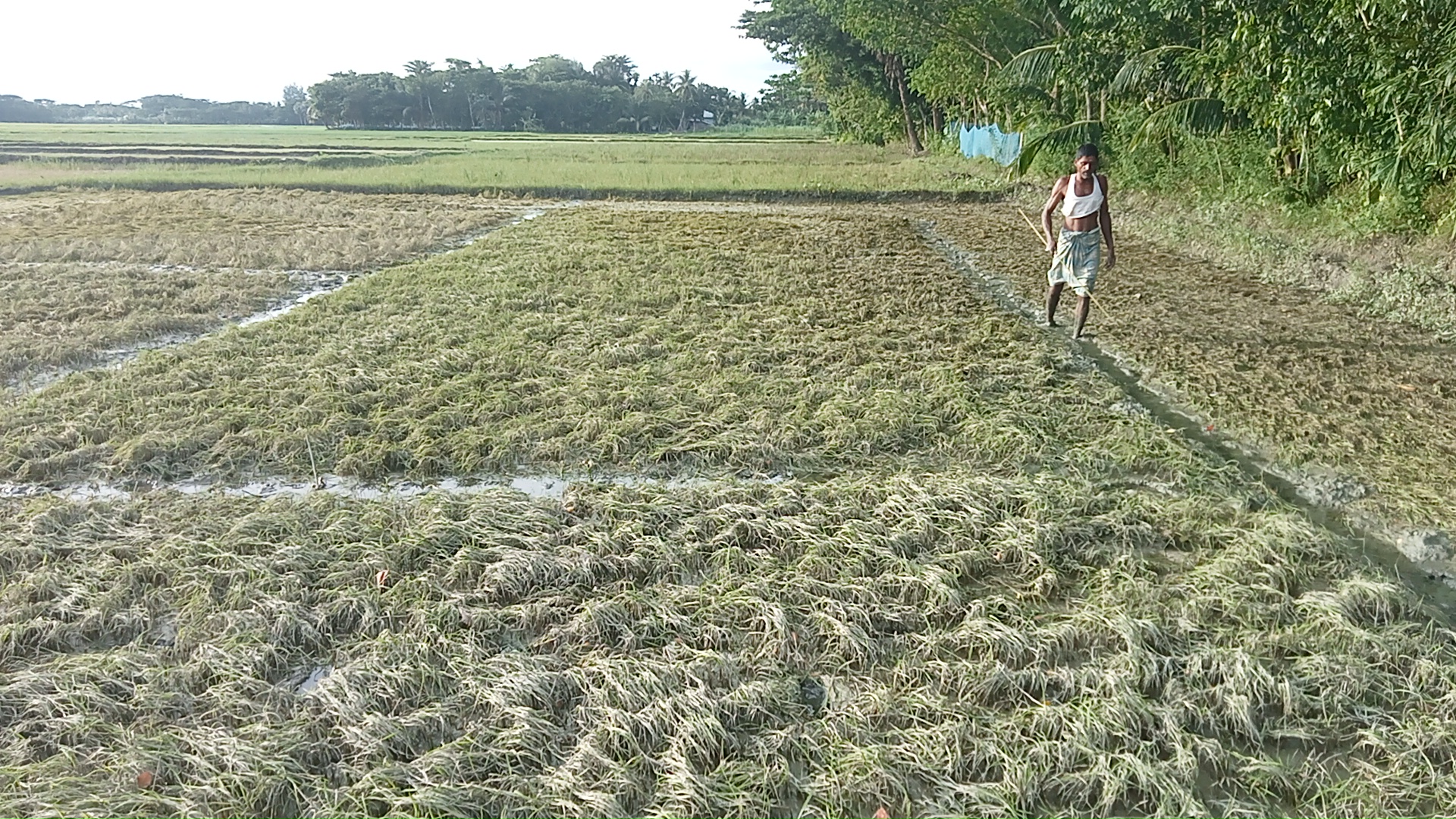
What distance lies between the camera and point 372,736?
230 centimetres

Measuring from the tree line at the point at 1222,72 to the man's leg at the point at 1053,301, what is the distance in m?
2.50

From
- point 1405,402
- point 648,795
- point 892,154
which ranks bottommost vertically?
point 648,795

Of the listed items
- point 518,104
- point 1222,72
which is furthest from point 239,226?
point 518,104

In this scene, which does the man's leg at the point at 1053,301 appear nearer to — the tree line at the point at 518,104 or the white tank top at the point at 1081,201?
the white tank top at the point at 1081,201

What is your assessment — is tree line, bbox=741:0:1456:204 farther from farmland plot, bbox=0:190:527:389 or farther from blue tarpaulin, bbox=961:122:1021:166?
→ farmland plot, bbox=0:190:527:389

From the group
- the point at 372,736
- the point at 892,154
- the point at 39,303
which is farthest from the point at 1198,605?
the point at 892,154

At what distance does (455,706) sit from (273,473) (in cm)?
231

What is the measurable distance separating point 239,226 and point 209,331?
687 centimetres

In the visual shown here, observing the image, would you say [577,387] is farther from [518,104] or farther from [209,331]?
[518,104]

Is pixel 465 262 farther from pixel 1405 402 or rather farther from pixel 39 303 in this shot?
pixel 1405 402

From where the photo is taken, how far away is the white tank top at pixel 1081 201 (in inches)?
229

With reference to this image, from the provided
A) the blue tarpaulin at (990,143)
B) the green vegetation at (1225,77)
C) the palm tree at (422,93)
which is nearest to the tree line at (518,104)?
the palm tree at (422,93)

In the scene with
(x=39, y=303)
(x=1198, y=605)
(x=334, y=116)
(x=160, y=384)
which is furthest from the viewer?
(x=334, y=116)

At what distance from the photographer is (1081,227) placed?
5.96m
